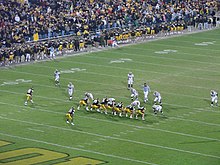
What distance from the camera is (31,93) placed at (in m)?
40.3

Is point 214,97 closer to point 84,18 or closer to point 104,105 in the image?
point 104,105

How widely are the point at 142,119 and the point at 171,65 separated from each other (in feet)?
45.6

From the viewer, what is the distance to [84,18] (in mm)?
62781

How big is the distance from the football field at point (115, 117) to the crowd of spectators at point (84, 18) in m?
4.47

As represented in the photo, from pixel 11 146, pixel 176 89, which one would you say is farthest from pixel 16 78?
pixel 11 146

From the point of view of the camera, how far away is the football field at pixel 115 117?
32156mm

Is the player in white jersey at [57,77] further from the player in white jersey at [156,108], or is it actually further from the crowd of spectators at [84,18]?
the player in white jersey at [156,108]

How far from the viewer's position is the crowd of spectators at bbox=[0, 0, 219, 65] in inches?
2248

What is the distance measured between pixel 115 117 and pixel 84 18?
83.8 feet

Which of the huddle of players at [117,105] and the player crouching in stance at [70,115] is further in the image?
the huddle of players at [117,105]

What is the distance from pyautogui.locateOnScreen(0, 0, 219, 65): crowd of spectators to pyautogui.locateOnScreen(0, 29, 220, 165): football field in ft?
14.7


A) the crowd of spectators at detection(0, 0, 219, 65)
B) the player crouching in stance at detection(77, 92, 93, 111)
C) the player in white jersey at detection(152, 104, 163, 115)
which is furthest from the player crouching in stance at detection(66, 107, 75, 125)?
the crowd of spectators at detection(0, 0, 219, 65)

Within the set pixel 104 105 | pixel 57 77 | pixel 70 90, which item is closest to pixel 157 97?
pixel 104 105

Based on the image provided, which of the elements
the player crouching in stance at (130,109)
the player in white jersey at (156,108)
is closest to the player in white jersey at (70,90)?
the player crouching in stance at (130,109)
